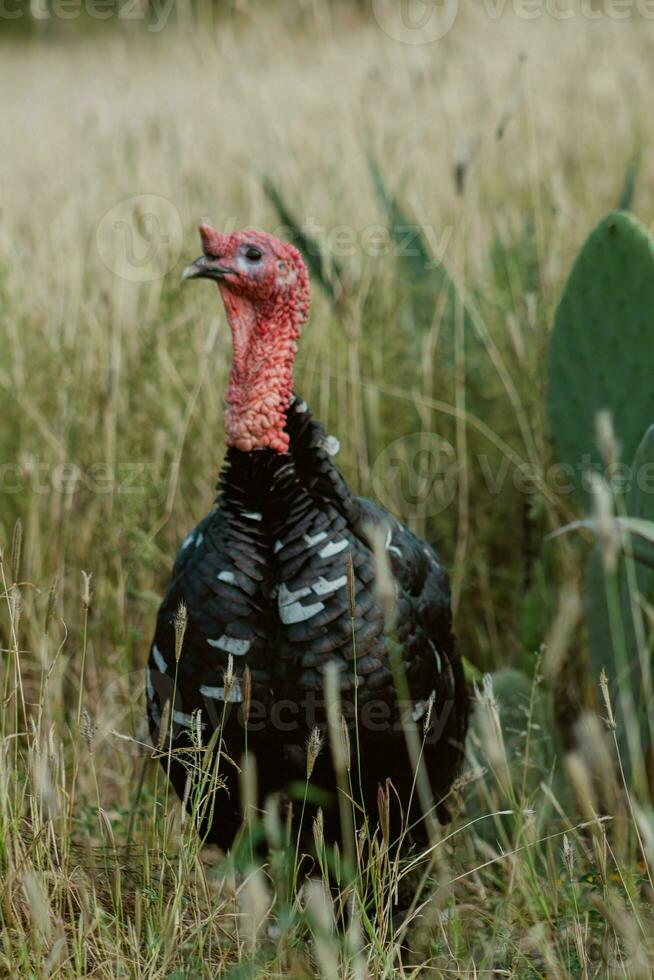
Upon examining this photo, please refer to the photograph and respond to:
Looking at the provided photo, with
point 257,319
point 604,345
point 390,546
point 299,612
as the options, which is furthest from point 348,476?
point 299,612

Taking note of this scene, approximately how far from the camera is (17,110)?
6996 millimetres

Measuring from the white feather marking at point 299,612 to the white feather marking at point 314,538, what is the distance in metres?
0.12

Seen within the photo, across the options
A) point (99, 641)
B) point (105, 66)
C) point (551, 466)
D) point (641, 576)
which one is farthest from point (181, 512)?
point (105, 66)

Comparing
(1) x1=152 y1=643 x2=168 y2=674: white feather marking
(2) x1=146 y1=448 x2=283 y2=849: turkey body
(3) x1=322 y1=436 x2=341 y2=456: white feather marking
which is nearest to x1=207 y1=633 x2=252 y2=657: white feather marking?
(2) x1=146 y1=448 x2=283 y2=849: turkey body

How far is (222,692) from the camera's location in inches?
72.1

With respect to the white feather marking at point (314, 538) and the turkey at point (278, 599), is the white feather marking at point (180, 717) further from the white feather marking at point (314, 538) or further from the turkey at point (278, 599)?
the white feather marking at point (314, 538)

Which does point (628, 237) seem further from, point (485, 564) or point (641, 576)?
point (485, 564)

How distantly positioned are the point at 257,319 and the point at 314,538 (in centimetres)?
43

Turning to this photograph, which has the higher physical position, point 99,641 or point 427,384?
point 427,384

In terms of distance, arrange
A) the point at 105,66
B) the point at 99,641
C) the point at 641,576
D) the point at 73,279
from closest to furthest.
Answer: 1. the point at 641,576
2. the point at 99,641
3. the point at 73,279
4. the point at 105,66

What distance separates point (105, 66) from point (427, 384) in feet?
11.5

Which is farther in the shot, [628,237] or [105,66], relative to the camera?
[105,66]

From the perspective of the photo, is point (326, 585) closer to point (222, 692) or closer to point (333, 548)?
point (333, 548)

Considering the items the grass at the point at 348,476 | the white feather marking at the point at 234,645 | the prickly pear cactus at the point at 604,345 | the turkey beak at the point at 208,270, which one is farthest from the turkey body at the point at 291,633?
the prickly pear cactus at the point at 604,345
